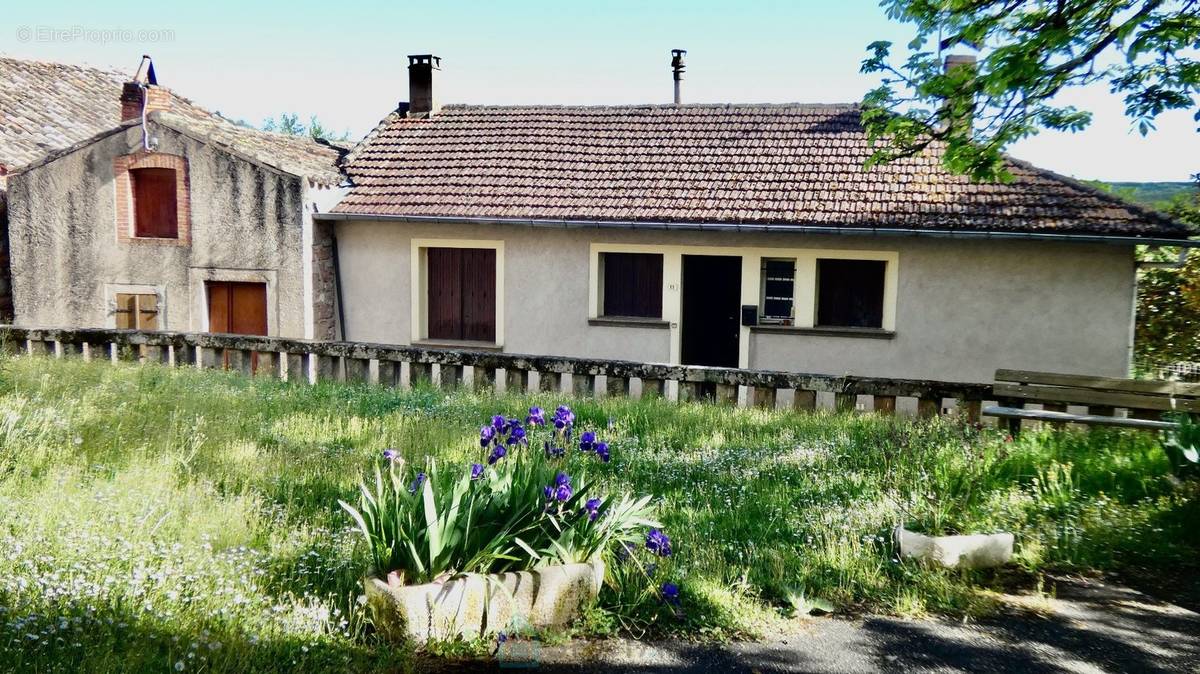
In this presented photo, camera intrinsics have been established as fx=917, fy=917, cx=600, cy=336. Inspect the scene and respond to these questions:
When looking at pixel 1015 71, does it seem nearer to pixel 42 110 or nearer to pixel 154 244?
pixel 154 244

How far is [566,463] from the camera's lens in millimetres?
6258

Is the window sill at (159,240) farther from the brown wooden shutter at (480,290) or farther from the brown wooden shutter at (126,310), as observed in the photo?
the brown wooden shutter at (480,290)

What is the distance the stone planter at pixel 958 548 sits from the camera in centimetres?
522

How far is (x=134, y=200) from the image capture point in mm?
16781

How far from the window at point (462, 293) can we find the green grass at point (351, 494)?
722 centimetres

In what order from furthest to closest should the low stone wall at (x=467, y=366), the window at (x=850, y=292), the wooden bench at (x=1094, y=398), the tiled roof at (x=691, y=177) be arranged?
1. the window at (x=850, y=292)
2. the tiled roof at (x=691, y=177)
3. the low stone wall at (x=467, y=366)
4. the wooden bench at (x=1094, y=398)

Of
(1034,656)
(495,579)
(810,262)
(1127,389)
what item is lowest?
(1034,656)

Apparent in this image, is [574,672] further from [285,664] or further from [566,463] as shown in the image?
[566,463]

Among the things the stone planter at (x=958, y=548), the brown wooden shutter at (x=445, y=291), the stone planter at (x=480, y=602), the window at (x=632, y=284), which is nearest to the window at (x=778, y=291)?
the window at (x=632, y=284)

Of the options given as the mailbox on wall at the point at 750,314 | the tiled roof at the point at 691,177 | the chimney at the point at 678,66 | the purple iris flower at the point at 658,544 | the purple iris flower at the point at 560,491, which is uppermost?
the chimney at the point at 678,66

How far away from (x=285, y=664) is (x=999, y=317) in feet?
42.2

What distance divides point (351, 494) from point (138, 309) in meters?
12.8

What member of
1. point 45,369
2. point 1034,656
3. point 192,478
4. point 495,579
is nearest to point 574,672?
point 495,579

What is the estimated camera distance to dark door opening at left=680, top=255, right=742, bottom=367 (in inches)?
636
